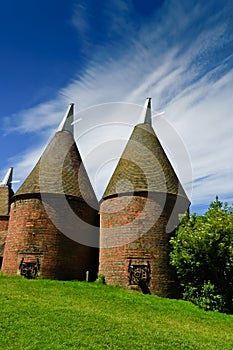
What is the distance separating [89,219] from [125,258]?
4.06 m

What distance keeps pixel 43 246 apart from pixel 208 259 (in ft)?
27.4

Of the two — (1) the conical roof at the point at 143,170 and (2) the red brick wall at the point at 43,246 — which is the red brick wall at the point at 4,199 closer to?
(2) the red brick wall at the point at 43,246

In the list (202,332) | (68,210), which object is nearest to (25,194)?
(68,210)

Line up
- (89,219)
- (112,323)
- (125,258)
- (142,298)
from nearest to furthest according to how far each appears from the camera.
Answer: (112,323), (142,298), (125,258), (89,219)

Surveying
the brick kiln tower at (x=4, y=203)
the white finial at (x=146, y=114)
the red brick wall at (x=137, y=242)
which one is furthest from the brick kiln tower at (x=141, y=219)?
the brick kiln tower at (x=4, y=203)

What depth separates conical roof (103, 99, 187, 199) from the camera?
60.6ft

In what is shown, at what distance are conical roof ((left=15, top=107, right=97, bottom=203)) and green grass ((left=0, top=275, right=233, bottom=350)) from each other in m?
5.47

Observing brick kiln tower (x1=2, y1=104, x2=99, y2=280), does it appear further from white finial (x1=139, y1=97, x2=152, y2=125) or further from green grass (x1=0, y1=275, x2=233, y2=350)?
white finial (x1=139, y1=97, x2=152, y2=125)

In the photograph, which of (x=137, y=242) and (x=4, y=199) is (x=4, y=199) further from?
(x=137, y=242)

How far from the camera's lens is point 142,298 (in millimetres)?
14680

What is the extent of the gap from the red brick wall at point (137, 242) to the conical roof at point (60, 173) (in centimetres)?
295

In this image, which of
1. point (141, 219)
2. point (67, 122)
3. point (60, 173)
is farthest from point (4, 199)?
point (141, 219)

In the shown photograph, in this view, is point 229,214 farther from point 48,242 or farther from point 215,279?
point 48,242

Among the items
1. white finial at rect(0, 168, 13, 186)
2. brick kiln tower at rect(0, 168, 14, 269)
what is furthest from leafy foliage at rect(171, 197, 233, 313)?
white finial at rect(0, 168, 13, 186)
